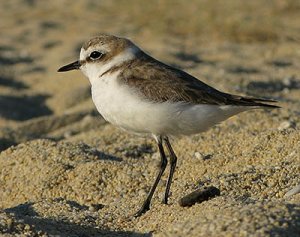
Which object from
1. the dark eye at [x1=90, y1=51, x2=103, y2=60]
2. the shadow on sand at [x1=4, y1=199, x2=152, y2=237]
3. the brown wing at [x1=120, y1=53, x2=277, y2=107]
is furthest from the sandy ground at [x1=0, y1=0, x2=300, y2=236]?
the dark eye at [x1=90, y1=51, x2=103, y2=60]

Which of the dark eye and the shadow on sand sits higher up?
the dark eye

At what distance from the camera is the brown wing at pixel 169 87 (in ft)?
13.0

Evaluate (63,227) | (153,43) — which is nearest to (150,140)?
(63,227)

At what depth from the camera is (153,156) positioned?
5355mm

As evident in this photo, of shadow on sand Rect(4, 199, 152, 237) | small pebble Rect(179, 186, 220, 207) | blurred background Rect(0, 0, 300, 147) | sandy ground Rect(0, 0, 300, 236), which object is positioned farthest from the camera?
blurred background Rect(0, 0, 300, 147)

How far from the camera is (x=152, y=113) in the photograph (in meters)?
3.88

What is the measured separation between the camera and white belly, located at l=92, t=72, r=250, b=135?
3.88 metres

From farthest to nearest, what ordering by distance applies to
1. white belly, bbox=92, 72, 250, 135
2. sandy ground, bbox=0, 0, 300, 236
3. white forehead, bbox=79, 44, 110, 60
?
white forehead, bbox=79, 44, 110, 60, white belly, bbox=92, 72, 250, 135, sandy ground, bbox=0, 0, 300, 236

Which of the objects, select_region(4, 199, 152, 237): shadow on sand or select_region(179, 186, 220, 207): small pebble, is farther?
select_region(179, 186, 220, 207): small pebble

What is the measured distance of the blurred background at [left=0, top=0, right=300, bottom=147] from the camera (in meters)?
7.78

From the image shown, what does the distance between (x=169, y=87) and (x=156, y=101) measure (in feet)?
0.50

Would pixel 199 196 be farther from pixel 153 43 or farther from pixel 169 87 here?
pixel 153 43

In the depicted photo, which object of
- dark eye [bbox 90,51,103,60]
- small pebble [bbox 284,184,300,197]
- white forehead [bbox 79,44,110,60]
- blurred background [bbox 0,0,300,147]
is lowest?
blurred background [bbox 0,0,300,147]

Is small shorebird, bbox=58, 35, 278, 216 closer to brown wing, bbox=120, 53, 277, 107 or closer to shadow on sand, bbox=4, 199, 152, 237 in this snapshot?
brown wing, bbox=120, 53, 277, 107
